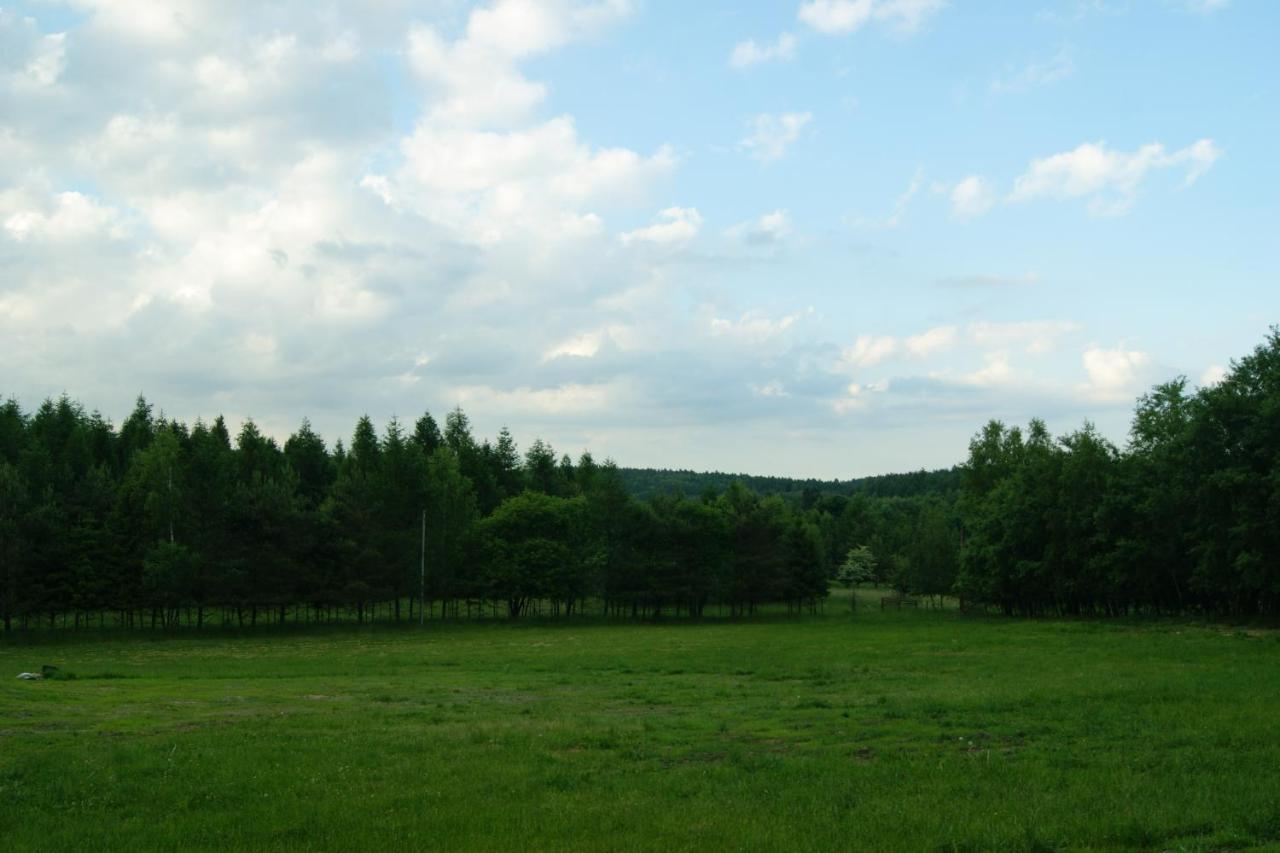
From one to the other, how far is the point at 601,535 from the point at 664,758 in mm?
72511

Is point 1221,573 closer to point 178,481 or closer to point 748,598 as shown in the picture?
point 748,598

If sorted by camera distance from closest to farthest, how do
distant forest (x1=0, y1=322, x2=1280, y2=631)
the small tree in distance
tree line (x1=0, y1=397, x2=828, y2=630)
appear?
distant forest (x1=0, y1=322, x2=1280, y2=631) < tree line (x1=0, y1=397, x2=828, y2=630) < the small tree in distance

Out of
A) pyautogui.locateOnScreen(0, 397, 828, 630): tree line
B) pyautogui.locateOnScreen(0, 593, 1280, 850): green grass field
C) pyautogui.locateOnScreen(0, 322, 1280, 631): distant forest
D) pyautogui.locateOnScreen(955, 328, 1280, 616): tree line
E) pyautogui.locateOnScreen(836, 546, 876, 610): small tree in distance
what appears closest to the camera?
pyautogui.locateOnScreen(0, 593, 1280, 850): green grass field

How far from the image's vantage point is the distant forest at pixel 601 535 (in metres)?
51.7

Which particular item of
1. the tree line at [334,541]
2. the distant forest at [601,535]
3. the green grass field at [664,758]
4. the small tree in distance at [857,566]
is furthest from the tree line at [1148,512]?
the small tree in distance at [857,566]

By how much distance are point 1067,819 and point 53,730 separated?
19674 mm

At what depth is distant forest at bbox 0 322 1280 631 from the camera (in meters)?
51.7

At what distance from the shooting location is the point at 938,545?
95875 millimetres

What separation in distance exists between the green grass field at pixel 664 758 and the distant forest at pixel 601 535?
67.9 ft

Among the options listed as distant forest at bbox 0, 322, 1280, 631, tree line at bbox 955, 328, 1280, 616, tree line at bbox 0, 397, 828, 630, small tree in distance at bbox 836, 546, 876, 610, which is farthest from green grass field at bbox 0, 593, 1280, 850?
small tree in distance at bbox 836, 546, 876, 610

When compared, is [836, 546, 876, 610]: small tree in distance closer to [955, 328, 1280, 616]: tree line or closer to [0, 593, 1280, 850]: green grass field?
[955, 328, 1280, 616]: tree line

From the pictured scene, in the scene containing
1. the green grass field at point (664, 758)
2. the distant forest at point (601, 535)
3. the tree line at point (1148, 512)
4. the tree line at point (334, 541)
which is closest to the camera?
the green grass field at point (664, 758)

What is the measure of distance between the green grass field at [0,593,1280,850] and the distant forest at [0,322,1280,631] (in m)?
20.7

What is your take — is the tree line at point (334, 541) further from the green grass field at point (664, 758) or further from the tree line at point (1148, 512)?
the green grass field at point (664, 758)
